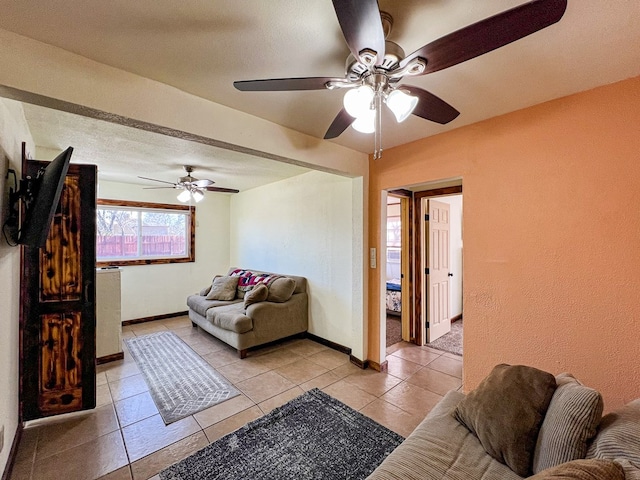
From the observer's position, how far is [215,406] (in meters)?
2.40

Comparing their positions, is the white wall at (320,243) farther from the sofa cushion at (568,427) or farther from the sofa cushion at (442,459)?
the sofa cushion at (568,427)

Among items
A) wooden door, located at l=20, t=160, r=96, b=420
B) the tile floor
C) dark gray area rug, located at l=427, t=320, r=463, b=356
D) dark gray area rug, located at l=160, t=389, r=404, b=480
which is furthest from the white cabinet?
dark gray area rug, located at l=427, t=320, r=463, b=356

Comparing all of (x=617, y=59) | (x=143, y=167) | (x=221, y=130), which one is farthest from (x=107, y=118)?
(x=617, y=59)

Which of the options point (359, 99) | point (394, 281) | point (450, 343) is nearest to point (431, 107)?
point (359, 99)

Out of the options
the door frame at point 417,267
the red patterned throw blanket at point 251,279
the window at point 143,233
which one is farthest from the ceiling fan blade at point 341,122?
the window at point 143,233

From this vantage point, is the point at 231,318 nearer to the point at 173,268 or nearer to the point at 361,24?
the point at 173,268

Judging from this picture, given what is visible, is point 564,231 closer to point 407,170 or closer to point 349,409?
point 407,170

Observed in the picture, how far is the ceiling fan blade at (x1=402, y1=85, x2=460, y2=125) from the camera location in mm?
1355

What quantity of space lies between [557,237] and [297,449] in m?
2.30

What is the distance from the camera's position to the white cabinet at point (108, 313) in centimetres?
317

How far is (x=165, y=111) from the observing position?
5.71 feet

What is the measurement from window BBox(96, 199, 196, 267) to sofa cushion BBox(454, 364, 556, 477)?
Answer: 5077mm

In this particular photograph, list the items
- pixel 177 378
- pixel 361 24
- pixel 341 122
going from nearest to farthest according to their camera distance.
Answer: pixel 361 24
pixel 341 122
pixel 177 378

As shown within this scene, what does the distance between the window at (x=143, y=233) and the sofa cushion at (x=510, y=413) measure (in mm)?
5077
